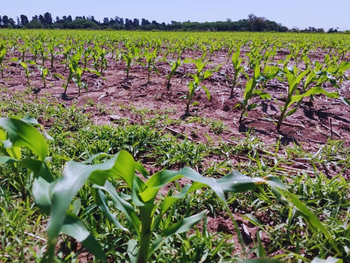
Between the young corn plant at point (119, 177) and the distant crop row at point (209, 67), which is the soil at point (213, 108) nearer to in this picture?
the distant crop row at point (209, 67)

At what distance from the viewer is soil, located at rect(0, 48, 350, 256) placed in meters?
2.75

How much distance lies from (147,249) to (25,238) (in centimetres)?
66

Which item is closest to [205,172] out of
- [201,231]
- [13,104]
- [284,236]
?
[201,231]

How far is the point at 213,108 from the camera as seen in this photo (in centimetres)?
357

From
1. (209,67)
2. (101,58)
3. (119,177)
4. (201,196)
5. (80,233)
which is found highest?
(101,58)

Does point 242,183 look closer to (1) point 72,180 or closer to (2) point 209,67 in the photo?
(1) point 72,180

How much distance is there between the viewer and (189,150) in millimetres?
2291

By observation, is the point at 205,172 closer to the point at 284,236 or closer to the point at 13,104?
the point at 284,236

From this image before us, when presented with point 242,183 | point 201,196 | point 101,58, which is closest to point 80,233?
point 242,183

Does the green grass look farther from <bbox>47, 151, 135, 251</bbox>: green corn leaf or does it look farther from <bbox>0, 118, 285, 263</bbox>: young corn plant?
<bbox>47, 151, 135, 251</bbox>: green corn leaf

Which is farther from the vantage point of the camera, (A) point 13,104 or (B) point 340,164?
(A) point 13,104

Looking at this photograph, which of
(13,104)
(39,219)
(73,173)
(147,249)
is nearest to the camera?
(73,173)

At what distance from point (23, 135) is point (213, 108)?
2.77 metres

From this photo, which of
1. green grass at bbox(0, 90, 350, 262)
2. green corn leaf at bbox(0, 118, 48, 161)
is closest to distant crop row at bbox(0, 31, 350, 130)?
green grass at bbox(0, 90, 350, 262)
